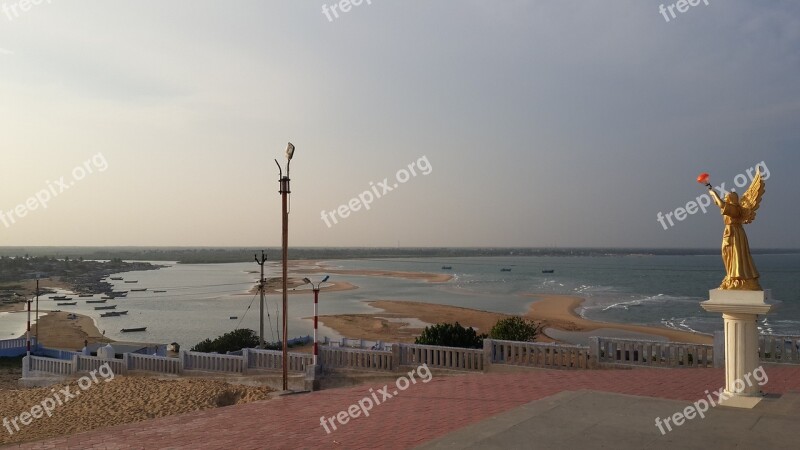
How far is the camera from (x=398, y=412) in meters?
8.95

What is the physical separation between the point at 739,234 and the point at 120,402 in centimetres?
1372

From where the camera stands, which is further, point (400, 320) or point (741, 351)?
point (400, 320)

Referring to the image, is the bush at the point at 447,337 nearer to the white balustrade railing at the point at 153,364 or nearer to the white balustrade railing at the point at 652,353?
the white balustrade railing at the point at 652,353

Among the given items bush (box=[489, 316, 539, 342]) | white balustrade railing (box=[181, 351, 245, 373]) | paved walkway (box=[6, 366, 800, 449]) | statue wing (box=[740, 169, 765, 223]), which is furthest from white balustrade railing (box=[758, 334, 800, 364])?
white balustrade railing (box=[181, 351, 245, 373])

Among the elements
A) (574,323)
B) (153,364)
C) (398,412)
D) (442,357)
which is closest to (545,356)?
(442,357)

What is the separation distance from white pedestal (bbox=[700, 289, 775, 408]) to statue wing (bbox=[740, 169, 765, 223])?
1.01 metres

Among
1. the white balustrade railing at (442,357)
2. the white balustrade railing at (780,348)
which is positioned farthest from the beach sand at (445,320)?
the white balustrade railing at (780,348)

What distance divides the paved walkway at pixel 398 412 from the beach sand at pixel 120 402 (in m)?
2.91

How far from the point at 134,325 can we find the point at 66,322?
602 centimetres

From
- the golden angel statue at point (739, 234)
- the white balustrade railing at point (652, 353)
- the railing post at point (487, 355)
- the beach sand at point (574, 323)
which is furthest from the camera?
the beach sand at point (574, 323)

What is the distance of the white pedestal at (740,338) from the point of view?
719 centimetres

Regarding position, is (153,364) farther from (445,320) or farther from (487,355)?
(445,320)

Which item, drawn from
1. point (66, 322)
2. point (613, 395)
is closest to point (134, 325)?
point (66, 322)

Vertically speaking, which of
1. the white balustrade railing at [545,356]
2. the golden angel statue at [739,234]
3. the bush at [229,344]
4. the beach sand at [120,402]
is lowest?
the bush at [229,344]
